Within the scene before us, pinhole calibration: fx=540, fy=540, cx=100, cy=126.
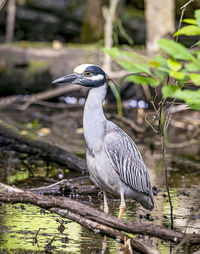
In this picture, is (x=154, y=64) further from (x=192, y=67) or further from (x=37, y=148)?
(x=37, y=148)

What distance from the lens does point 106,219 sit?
12.1 feet

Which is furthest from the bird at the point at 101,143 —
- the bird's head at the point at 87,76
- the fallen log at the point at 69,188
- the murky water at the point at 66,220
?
the fallen log at the point at 69,188

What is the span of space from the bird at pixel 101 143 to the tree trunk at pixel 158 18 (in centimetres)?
706

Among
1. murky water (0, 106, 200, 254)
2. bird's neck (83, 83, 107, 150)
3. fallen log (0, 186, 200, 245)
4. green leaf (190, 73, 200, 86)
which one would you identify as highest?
green leaf (190, 73, 200, 86)

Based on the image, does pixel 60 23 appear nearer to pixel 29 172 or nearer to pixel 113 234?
pixel 29 172

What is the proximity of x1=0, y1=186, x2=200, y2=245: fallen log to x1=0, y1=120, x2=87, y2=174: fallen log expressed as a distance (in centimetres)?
297

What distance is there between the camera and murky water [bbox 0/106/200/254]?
4477 mm

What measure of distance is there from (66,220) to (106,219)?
1567 millimetres

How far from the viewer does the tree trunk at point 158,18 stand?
1173 centimetres

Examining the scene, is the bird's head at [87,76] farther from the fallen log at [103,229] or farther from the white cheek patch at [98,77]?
the fallen log at [103,229]

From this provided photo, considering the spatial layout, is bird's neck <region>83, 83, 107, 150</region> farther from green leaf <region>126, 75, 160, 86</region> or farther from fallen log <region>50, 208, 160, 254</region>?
green leaf <region>126, 75, 160, 86</region>

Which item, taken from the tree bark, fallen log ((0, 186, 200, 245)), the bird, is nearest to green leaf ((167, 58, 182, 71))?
fallen log ((0, 186, 200, 245))

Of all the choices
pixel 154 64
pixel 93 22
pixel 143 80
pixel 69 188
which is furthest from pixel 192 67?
pixel 93 22

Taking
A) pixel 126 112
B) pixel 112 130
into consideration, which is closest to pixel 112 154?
pixel 112 130
